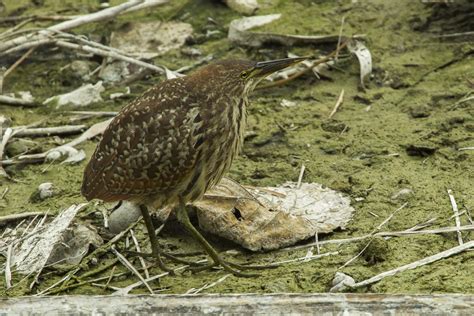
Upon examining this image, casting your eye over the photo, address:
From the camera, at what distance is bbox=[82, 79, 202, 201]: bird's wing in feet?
16.4

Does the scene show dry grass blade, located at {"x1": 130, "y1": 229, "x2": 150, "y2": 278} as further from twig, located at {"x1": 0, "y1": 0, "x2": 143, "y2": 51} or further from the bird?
twig, located at {"x1": 0, "y1": 0, "x2": 143, "y2": 51}

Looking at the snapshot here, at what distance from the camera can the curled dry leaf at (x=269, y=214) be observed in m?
5.32

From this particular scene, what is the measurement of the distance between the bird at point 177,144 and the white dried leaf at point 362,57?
2076 mm

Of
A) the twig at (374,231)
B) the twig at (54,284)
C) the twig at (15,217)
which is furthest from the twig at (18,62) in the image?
the twig at (374,231)

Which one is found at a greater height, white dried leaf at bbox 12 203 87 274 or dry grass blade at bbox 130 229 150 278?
white dried leaf at bbox 12 203 87 274

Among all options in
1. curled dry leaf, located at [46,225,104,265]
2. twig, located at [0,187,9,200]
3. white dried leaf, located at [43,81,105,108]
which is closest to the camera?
curled dry leaf, located at [46,225,104,265]

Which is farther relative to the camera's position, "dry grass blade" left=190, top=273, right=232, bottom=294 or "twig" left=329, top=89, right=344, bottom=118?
"twig" left=329, top=89, right=344, bottom=118

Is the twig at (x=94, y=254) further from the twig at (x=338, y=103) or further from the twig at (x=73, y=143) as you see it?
the twig at (x=338, y=103)

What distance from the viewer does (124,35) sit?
8273 millimetres

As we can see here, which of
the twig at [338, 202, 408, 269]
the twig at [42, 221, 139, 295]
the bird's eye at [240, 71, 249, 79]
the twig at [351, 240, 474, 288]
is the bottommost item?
the twig at [42, 221, 139, 295]

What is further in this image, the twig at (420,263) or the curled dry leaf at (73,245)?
the curled dry leaf at (73,245)

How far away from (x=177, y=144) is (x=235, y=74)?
0.57 metres

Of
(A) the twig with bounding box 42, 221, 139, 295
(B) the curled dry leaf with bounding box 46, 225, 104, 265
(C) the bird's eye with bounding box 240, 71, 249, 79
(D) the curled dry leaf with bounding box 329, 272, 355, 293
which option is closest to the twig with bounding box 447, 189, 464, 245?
(D) the curled dry leaf with bounding box 329, 272, 355, 293

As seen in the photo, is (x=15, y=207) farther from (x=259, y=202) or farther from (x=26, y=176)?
(x=259, y=202)
